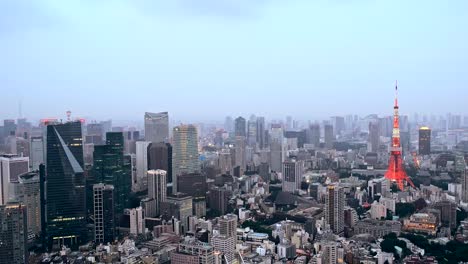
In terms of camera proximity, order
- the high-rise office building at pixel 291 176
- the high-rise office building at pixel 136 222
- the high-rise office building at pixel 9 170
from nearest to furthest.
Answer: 1. the high-rise office building at pixel 9 170
2. the high-rise office building at pixel 136 222
3. the high-rise office building at pixel 291 176

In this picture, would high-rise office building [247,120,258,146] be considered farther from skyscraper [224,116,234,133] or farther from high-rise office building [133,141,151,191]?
high-rise office building [133,141,151,191]

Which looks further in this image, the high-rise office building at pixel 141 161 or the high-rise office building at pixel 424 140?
the high-rise office building at pixel 424 140

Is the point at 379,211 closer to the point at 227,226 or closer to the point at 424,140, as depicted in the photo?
the point at 227,226

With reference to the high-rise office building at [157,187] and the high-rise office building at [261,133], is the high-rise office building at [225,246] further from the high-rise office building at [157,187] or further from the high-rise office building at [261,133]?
the high-rise office building at [261,133]

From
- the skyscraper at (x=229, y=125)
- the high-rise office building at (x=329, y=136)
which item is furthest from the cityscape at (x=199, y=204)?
the skyscraper at (x=229, y=125)

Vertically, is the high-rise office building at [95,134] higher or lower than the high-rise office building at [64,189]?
higher

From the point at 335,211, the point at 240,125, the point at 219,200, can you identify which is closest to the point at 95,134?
the point at 219,200
